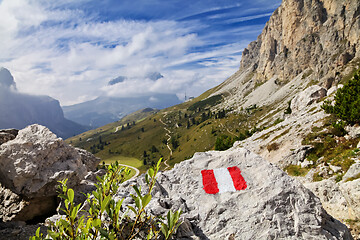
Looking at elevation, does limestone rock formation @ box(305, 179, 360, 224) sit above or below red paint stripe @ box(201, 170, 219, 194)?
below

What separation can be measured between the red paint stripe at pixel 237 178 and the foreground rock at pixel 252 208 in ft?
0.96

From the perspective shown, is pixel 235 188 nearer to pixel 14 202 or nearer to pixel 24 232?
pixel 24 232

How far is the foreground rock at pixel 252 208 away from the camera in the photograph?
372 inches

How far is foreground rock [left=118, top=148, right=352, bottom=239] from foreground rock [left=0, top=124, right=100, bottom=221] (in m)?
14.6

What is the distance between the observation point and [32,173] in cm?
2058

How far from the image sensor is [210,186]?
12320mm

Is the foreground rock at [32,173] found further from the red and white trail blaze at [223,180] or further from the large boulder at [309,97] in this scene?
the large boulder at [309,97]

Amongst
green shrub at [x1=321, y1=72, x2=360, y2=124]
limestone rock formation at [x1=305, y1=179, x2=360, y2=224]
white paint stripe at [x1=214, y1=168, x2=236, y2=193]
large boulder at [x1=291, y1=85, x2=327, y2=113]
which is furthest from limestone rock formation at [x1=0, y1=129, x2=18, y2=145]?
large boulder at [x1=291, y1=85, x2=327, y2=113]

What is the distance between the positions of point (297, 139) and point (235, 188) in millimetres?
35101

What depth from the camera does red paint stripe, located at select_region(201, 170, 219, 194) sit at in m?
11.9

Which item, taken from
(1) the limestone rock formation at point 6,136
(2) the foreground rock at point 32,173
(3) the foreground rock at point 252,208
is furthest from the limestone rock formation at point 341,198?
(1) the limestone rock formation at point 6,136

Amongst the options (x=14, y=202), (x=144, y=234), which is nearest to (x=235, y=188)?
(x=144, y=234)

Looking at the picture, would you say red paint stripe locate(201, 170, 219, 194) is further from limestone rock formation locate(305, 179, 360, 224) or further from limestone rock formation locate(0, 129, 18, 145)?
limestone rock formation locate(0, 129, 18, 145)

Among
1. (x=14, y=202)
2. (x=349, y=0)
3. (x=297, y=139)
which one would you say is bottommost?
(x=297, y=139)
